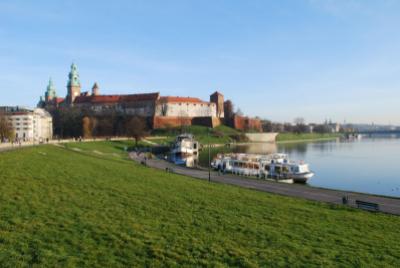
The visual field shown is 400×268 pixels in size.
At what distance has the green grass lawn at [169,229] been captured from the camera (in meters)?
8.51

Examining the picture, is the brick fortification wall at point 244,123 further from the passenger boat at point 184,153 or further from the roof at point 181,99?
the passenger boat at point 184,153

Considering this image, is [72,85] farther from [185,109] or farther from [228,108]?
[228,108]

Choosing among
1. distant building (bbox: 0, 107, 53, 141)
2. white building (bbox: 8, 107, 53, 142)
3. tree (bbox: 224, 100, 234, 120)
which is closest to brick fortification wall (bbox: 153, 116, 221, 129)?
tree (bbox: 224, 100, 234, 120)

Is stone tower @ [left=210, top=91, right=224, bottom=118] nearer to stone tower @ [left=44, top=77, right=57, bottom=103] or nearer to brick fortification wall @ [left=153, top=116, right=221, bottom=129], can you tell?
brick fortification wall @ [left=153, top=116, right=221, bottom=129]

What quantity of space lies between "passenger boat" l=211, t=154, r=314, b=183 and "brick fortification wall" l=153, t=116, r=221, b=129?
78.1 m

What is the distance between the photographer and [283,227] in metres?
12.2

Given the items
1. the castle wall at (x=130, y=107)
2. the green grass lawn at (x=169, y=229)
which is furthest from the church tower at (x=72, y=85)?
the green grass lawn at (x=169, y=229)

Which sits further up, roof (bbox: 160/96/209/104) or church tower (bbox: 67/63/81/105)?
church tower (bbox: 67/63/81/105)

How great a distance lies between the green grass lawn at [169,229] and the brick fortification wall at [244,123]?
382 ft

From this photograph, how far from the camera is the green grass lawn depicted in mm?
8508

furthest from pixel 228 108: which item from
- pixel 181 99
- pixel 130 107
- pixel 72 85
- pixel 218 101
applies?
pixel 72 85

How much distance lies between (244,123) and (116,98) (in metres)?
52.3

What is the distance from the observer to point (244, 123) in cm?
13675

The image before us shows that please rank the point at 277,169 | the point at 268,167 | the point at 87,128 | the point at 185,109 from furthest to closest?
1. the point at 185,109
2. the point at 87,128
3. the point at 268,167
4. the point at 277,169
